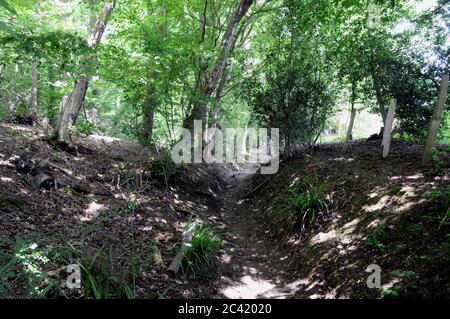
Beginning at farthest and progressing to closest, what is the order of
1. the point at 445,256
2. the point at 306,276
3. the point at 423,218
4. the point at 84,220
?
the point at 84,220 < the point at 306,276 < the point at 423,218 < the point at 445,256

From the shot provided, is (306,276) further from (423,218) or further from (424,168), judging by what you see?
(424,168)

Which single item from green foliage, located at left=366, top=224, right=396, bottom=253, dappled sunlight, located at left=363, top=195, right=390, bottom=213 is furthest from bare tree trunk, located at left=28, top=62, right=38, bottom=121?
green foliage, located at left=366, top=224, right=396, bottom=253

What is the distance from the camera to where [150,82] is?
6895mm

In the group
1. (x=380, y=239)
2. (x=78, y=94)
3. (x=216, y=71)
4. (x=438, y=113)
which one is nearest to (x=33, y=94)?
(x=78, y=94)

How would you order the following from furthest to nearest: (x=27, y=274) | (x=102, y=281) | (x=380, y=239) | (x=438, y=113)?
1. (x=438, y=113)
2. (x=380, y=239)
3. (x=102, y=281)
4. (x=27, y=274)

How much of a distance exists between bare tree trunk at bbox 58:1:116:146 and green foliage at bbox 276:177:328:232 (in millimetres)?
5883

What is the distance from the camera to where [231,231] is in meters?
6.93

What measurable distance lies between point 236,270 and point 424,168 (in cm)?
384

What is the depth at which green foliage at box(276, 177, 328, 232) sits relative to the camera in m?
5.64

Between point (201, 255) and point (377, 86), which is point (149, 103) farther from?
point (377, 86)

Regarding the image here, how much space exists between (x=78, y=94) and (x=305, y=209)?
688 centimetres

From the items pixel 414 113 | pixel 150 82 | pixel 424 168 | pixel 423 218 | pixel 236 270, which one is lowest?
pixel 236 270

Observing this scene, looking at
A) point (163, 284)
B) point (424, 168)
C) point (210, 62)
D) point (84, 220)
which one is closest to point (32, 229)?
point (84, 220)

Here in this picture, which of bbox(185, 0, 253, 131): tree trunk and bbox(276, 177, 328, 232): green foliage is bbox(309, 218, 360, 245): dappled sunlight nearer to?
bbox(276, 177, 328, 232): green foliage
